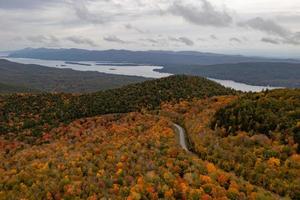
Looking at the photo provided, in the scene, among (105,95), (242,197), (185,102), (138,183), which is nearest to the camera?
(242,197)

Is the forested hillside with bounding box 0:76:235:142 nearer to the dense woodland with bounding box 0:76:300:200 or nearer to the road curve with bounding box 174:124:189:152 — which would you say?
the dense woodland with bounding box 0:76:300:200

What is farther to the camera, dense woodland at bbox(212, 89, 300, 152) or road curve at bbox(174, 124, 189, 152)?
road curve at bbox(174, 124, 189, 152)

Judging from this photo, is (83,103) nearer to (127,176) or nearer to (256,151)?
(256,151)

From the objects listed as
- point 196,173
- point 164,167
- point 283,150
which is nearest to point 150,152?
point 164,167

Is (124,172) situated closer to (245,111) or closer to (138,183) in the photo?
(138,183)

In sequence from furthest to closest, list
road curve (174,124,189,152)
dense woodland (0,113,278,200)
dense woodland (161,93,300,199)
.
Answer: road curve (174,124,189,152), dense woodland (161,93,300,199), dense woodland (0,113,278,200)

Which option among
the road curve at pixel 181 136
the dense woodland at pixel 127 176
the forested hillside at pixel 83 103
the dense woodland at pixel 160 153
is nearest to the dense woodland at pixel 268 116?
the dense woodland at pixel 160 153

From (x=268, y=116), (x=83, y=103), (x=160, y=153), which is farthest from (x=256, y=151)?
(x=83, y=103)

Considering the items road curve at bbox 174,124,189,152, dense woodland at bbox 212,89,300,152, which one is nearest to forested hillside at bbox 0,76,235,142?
road curve at bbox 174,124,189,152
